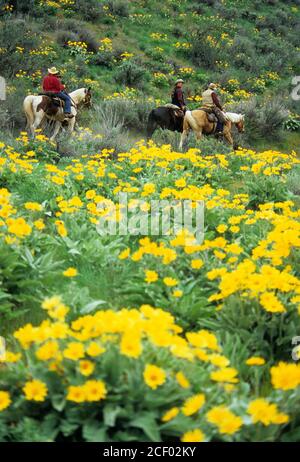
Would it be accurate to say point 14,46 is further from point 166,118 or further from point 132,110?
point 166,118

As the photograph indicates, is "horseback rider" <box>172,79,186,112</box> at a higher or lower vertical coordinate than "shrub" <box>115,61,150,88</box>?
lower

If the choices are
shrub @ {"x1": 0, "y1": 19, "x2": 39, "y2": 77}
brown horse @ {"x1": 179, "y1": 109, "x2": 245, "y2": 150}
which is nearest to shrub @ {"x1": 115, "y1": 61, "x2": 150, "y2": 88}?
shrub @ {"x1": 0, "y1": 19, "x2": 39, "y2": 77}

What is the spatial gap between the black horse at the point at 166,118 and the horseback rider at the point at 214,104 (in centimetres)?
81

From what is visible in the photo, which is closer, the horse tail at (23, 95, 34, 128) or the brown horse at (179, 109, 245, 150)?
the horse tail at (23, 95, 34, 128)

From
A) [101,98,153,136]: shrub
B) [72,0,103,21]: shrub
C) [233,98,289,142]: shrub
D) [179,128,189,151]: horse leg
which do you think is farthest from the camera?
[72,0,103,21]: shrub

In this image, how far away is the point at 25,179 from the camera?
249 inches

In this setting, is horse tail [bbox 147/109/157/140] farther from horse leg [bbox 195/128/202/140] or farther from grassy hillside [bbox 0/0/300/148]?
horse leg [bbox 195/128/202/140]

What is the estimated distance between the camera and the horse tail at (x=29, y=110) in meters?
11.9

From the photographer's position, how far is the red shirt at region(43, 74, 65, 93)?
1192 cm

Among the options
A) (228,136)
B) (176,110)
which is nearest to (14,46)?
(176,110)

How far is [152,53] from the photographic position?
69.1ft

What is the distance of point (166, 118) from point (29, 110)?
3781 millimetres

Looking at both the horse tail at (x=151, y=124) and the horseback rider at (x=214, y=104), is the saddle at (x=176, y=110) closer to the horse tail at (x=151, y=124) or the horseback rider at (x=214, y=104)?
the horse tail at (x=151, y=124)

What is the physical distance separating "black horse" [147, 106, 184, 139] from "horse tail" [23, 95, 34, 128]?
10.9 feet
